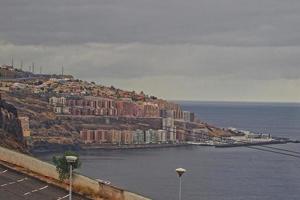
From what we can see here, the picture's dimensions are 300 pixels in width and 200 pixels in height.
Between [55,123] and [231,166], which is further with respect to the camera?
[55,123]

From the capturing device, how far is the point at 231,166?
121 metres

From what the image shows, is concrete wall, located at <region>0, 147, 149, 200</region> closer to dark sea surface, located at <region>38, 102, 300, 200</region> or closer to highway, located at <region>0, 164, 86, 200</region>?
highway, located at <region>0, 164, 86, 200</region>

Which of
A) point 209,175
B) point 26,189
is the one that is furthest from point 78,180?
point 209,175

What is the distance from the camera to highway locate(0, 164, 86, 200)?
81.0 ft

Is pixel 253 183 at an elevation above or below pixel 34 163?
below

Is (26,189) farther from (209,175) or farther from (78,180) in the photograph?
(209,175)

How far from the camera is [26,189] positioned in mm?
26125

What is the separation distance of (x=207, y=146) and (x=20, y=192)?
16631 centimetres

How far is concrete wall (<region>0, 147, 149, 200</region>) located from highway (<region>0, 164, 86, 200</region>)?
456 millimetres

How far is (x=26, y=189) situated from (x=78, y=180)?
2483 millimetres

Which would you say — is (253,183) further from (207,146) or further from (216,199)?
(207,146)

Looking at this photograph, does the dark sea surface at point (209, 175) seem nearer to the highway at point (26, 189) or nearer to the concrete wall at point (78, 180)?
the concrete wall at point (78, 180)

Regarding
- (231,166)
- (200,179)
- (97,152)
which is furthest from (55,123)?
(200,179)

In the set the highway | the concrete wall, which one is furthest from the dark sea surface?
the highway
